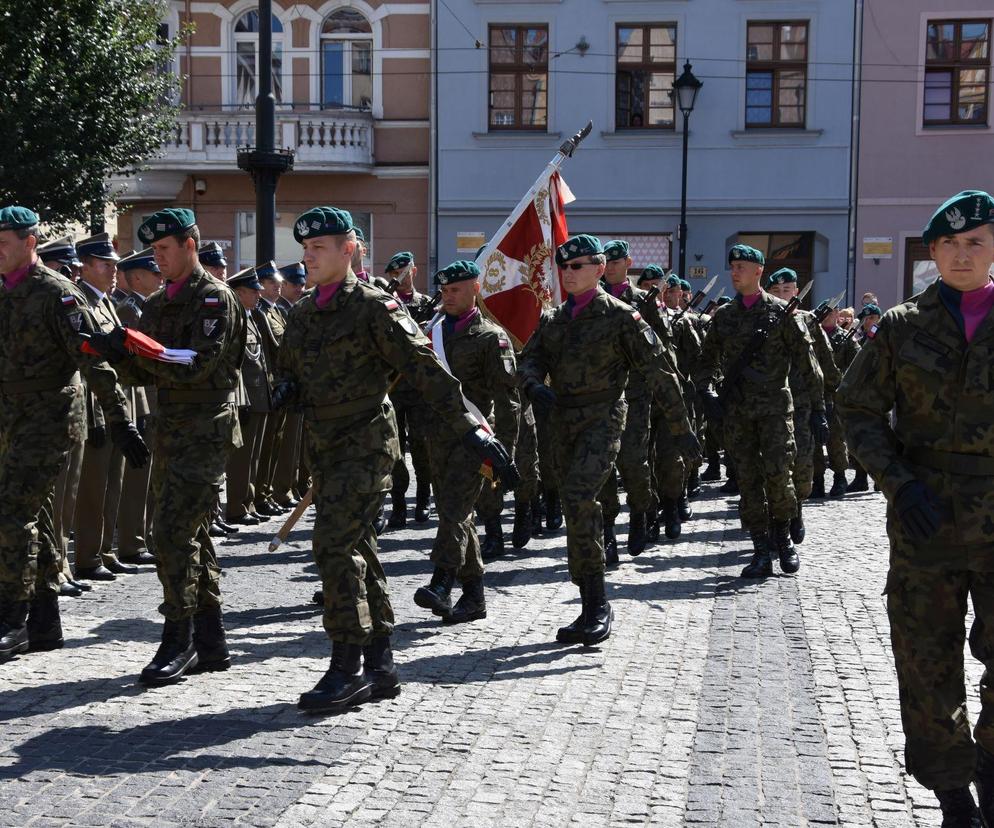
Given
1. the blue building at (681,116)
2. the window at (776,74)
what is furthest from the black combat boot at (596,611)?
the window at (776,74)

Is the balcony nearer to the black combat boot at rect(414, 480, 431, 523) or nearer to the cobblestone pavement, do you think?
the black combat boot at rect(414, 480, 431, 523)

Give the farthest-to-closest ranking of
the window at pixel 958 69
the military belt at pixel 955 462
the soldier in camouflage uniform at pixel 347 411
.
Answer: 1. the window at pixel 958 69
2. the soldier in camouflage uniform at pixel 347 411
3. the military belt at pixel 955 462

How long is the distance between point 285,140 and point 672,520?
685 inches

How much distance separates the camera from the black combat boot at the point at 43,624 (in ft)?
23.3

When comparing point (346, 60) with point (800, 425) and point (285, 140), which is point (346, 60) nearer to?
point (285, 140)

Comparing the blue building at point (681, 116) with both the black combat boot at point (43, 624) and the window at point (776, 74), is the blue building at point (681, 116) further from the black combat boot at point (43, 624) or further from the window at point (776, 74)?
the black combat boot at point (43, 624)

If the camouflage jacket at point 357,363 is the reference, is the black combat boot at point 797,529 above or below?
below

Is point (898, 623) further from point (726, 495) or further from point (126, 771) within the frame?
point (726, 495)

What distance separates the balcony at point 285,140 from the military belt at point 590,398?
19964 mm

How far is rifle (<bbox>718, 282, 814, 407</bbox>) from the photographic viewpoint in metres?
9.55

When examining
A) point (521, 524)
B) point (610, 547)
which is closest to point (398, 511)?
point (521, 524)

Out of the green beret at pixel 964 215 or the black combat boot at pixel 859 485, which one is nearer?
the green beret at pixel 964 215

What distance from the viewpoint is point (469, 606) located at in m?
7.99

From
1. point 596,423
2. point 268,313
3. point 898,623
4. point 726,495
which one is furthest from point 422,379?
point 726,495
